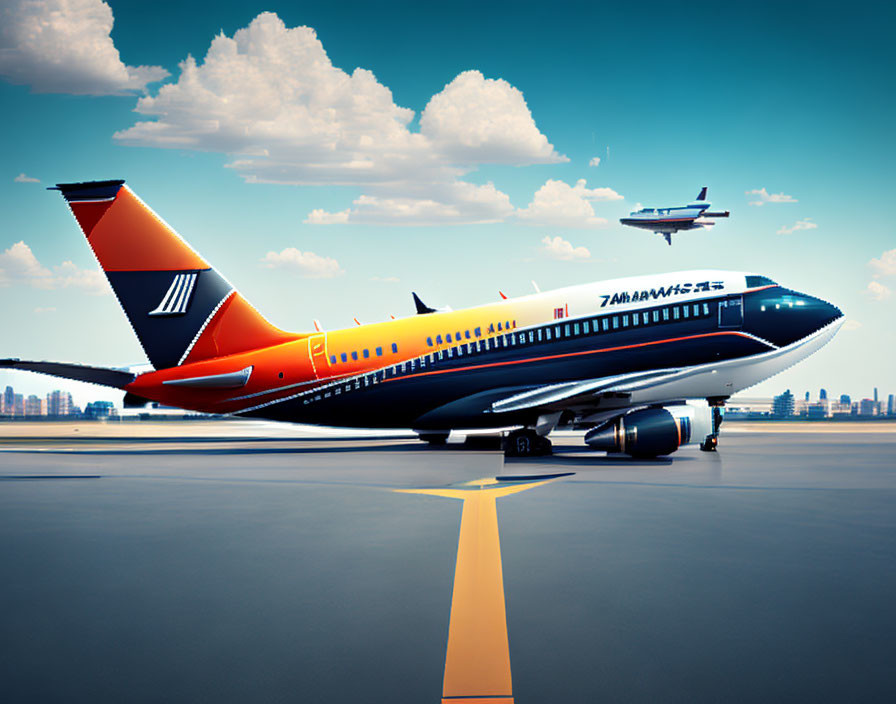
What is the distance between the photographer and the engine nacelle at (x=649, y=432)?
2303 cm

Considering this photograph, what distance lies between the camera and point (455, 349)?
2828 centimetres

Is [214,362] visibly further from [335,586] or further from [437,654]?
[437,654]

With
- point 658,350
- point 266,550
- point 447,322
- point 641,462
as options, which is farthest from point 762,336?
point 266,550

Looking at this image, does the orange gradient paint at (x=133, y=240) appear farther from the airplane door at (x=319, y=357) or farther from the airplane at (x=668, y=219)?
the airplane at (x=668, y=219)

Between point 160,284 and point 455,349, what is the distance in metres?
11.1

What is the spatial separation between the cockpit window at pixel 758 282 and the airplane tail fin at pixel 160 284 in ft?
58.7

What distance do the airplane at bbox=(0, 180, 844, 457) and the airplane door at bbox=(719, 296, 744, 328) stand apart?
0.12ft

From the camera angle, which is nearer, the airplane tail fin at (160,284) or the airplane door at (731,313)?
the airplane door at (731,313)

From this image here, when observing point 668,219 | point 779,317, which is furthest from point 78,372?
point 668,219

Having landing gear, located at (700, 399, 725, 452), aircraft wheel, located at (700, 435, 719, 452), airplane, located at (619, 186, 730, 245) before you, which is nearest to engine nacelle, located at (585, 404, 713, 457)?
landing gear, located at (700, 399, 725, 452)

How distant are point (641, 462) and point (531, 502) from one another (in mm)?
10333

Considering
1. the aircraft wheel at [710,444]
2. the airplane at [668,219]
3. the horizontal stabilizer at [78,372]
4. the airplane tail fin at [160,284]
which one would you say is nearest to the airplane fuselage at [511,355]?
the horizontal stabilizer at [78,372]

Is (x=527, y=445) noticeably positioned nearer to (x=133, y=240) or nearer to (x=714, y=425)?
(x=714, y=425)

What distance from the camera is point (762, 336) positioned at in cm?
2705
